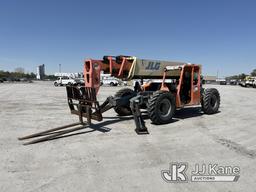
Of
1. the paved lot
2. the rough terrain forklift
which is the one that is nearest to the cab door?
the rough terrain forklift

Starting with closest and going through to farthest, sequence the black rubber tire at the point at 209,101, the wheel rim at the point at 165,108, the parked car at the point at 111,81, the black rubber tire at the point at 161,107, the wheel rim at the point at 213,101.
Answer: the black rubber tire at the point at 161,107 < the wheel rim at the point at 165,108 < the black rubber tire at the point at 209,101 < the wheel rim at the point at 213,101 < the parked car at the point at 111,81

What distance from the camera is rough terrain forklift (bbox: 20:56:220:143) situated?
6.92 meters

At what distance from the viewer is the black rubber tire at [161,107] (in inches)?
293

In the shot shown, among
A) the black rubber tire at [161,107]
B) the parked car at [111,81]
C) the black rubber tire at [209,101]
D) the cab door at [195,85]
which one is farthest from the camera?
the parked car at [111,81]

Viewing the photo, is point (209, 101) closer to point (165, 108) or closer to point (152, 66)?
point (165, 108)

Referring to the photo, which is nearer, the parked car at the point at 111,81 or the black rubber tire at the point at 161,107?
the black rubber tire at the point at 161,107

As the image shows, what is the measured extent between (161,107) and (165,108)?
0.21 m

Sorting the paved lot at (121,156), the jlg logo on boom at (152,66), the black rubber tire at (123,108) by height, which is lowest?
the paved lot at (121,156)

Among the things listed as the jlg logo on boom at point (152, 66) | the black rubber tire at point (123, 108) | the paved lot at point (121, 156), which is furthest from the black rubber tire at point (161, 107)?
the black rubber tire at point (123, 108)

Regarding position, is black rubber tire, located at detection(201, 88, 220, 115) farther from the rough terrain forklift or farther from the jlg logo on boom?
the jlg logo on boom

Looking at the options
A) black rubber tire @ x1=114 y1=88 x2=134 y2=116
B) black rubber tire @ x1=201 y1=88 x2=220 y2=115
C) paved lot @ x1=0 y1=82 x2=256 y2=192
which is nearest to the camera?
paved lot @ x1=0 y1=82 x2=256 y2=192

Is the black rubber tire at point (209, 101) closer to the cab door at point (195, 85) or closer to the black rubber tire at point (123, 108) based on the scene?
the cab door at point (195, 85)

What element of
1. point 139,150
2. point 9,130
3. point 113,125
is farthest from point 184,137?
point 9,130

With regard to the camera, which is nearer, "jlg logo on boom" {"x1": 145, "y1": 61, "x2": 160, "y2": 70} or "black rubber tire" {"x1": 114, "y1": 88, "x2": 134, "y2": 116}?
"jlg logo on boom" {"x1": 145, "y1": 61, "x2": 160, "y2": 70}
